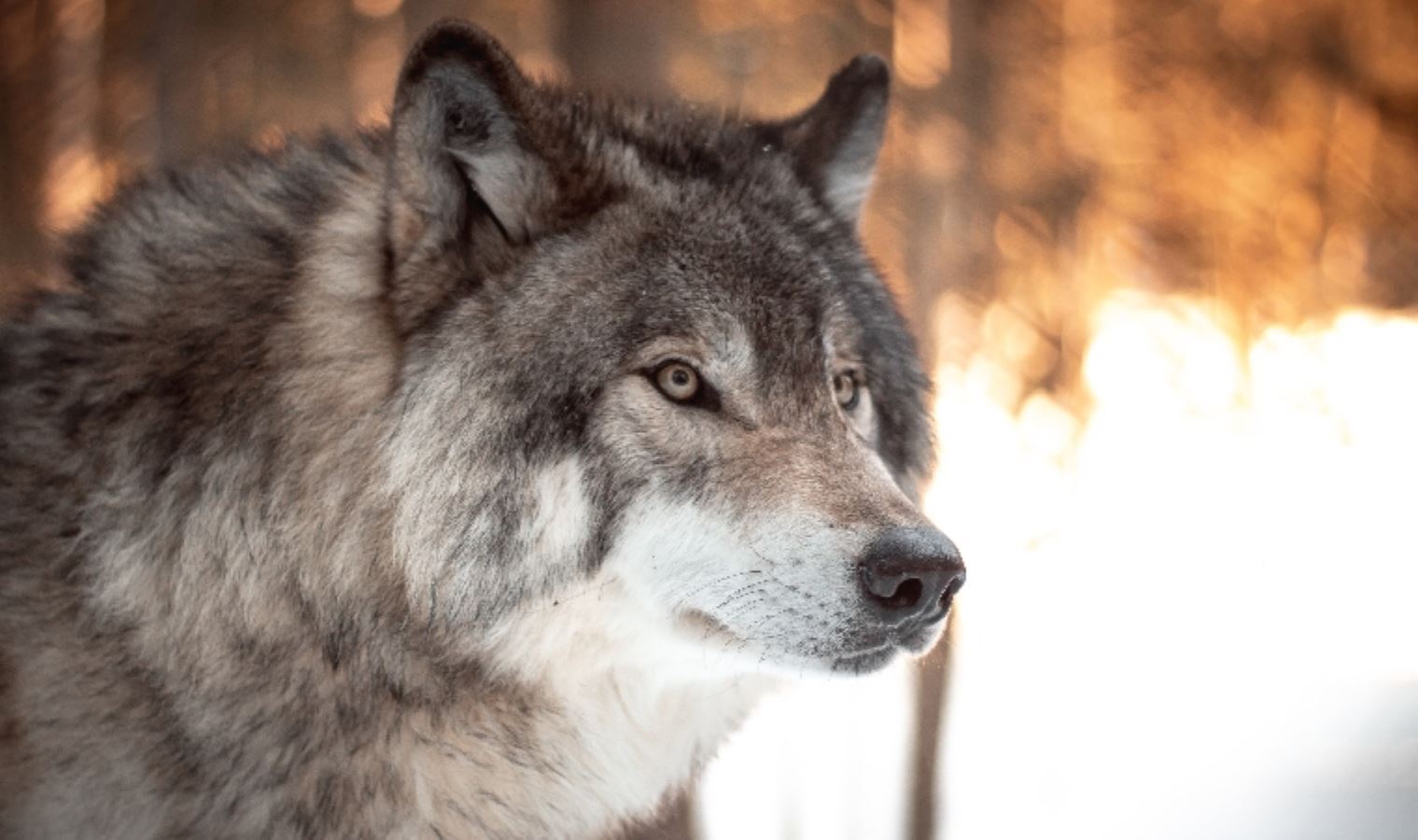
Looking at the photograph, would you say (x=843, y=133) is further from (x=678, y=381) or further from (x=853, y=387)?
(x=678, y=381)

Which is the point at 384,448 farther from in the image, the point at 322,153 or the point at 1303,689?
the point at 1303,689

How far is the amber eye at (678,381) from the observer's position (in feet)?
7.26

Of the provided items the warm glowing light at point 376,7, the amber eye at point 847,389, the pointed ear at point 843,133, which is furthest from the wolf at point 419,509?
the warm glowing light at point 376,7

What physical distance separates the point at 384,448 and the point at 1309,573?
3.89 m

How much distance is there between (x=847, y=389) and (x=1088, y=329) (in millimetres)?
2140

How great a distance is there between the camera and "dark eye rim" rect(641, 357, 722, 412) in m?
2.21

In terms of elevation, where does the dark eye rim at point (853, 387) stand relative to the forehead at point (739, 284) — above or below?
below

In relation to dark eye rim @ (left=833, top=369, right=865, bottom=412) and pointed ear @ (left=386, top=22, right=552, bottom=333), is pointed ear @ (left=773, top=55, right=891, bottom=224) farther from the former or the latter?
pointed ear @ (left=386, top=22, right=552, bottom=333)

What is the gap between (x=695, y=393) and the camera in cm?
223

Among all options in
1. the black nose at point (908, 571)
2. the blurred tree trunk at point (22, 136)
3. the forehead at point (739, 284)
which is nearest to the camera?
the black nose at point (908, 571)

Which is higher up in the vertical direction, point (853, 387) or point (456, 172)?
point (456, 172)

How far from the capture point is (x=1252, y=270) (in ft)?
14.8

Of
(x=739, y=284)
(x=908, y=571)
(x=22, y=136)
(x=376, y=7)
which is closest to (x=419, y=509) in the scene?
(x=739, y=284)

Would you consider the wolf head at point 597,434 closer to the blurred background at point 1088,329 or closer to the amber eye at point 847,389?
the amber eye at point 847,389
